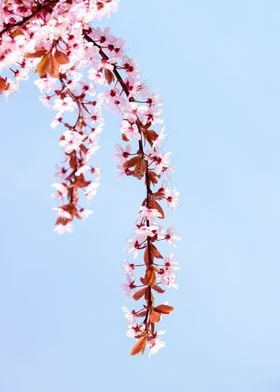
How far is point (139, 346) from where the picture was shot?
2.51 metres

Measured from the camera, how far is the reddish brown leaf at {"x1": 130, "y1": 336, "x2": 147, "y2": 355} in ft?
8.21

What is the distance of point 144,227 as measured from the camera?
2486mm

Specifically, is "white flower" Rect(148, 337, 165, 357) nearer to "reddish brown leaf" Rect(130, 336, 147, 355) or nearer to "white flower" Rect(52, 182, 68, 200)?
"reddish brown leaf" Rect(130, 336, 147, 355)

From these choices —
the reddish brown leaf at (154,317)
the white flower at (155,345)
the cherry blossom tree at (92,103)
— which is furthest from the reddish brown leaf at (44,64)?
the white flower at (155,345)

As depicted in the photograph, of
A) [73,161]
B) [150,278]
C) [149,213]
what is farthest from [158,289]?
[73,161]

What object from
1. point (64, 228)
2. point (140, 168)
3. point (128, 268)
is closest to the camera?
point (64, 228)

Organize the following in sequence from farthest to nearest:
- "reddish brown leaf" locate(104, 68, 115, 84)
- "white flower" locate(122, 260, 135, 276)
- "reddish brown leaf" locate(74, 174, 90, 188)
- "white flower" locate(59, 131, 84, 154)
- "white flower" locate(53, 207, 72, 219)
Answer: "white flower" locate(122, 260, 135, 276)
"reddish brown leaf" locate(104, 68, 115, 84)
"white flower" locate(59, 131, 84, 154)
"reddish brown leaf" locate(74, 174, 90, 188)
"white flower" locate(53, 207, 72, 219)

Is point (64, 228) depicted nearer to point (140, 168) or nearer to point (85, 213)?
point (85, 213)

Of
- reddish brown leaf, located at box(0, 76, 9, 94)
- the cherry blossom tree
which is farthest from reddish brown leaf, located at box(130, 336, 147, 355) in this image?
reddish brown leaf, located at box(0, 76, 9, 94)

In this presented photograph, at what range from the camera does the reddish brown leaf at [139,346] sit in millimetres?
2502

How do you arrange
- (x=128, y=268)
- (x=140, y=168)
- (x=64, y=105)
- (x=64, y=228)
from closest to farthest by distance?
(x=64, y=228) → (x=64, y=105) → (x=140, y=168) → (x=128, y=268)

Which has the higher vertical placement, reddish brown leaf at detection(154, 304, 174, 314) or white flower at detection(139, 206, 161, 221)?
white flower at detection(139, 206, 161, 221)

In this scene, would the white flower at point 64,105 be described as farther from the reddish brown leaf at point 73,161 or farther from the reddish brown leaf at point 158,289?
the reddish brown leaf at point 158,289

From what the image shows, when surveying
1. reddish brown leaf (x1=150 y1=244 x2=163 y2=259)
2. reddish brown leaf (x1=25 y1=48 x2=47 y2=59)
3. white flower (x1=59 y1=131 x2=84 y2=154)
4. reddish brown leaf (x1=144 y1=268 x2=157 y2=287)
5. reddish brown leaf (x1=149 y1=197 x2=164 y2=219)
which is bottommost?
reddish brown leaf (x1=144 y1=268 x2=157 y2=287)
